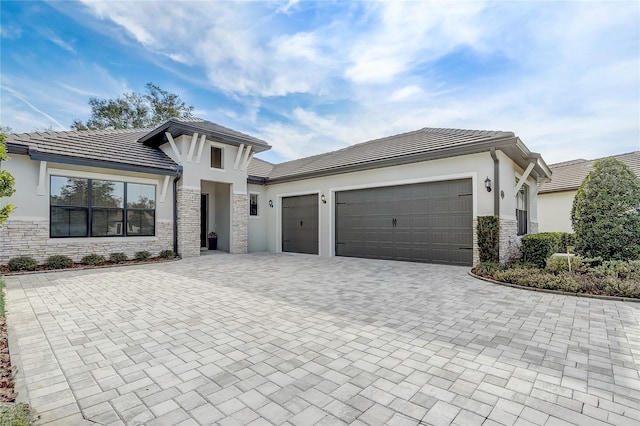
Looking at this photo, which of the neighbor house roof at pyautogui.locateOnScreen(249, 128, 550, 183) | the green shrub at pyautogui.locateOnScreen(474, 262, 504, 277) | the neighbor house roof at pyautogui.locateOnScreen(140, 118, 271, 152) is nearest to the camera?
the green shrub at pyautogui.locateOnScreen(474, 262, 504, 277)

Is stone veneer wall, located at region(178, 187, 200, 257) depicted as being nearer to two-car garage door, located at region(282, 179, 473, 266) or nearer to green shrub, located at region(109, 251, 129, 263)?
green shrub, located at region(109, 251, 129, 263)

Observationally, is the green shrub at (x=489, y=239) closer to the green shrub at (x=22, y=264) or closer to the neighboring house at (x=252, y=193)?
the neighboring house at (x=252, y=193)

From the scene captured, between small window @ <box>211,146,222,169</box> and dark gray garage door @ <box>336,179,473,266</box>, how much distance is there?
506 centimetres

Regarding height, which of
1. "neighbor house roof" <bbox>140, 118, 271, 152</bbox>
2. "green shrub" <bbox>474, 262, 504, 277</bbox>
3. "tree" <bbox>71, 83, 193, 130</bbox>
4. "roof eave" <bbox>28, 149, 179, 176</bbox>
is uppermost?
"tree" <bbox>71, 83, 193, 130</bbox>

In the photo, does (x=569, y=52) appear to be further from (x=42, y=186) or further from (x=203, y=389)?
(x=42, y=186)

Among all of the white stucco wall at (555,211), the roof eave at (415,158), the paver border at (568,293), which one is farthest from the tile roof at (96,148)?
the white stucco wall at (555,211)

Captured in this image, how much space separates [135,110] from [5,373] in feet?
81.4

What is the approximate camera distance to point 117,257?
30.5 ft

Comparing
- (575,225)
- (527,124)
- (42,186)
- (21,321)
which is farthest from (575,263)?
(42,186)

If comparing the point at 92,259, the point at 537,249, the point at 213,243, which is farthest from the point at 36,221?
the point at 537,249

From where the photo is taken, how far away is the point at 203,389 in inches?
90.9

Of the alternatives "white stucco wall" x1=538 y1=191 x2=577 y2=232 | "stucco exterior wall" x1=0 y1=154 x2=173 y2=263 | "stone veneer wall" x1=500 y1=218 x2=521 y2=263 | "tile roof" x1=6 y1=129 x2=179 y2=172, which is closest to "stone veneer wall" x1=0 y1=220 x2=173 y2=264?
"stucco exterior wall" x1=0 y1=154 x2=173 y2=263

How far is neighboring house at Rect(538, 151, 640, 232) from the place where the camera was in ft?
46.7

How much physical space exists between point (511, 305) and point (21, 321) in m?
7.18
